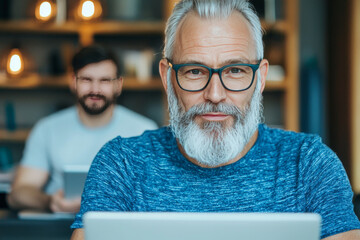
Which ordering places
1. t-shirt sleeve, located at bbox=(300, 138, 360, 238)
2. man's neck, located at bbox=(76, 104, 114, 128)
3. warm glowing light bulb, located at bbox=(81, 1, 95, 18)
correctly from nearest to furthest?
1. t-shirt sleeve, located at bbox=(300, 138, 360, 238)
2. man's neck, located at bbox=(76, 104, 114, 128)
3. warm glowing light bulb, located at bbox=(81, 1, 95, 18)

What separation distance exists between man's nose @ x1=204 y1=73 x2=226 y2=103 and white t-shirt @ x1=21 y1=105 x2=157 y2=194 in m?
0.84

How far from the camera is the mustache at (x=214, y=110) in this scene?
4.46 feet

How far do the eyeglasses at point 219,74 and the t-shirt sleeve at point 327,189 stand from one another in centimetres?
25

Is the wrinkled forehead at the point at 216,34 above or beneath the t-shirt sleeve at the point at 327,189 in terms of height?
above

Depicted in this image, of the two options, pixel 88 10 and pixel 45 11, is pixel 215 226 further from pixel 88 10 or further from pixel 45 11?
pixel 45 11

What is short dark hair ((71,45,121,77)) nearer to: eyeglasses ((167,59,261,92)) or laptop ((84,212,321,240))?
eyeglasses ((167,59,261,92))

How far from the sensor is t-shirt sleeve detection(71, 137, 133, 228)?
1.34 m

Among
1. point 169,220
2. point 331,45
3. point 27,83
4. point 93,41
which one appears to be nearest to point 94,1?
point 93,41

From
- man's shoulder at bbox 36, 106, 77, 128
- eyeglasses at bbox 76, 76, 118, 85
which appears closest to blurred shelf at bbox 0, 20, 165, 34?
man's shoulder at bbox 36, 106, 77, 128

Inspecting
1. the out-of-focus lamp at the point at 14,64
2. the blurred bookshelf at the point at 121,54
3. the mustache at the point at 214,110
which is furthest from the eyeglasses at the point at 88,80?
the blurred bookshelf at the point at 121,54

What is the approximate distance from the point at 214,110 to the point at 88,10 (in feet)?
6.87

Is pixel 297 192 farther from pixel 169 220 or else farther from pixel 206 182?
pixel 169 220

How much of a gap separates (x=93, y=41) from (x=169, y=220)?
3658 millimetres

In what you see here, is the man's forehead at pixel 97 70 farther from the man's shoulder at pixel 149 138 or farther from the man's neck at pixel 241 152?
the man's neck at pixel 241 152
